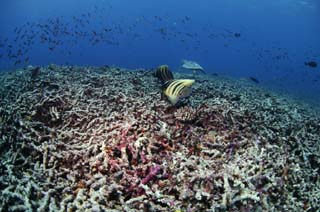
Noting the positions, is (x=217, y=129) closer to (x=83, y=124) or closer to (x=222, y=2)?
(x=83, y=124)

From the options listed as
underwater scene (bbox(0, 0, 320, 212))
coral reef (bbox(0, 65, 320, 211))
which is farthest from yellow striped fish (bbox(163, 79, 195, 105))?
coral reef (bbox(0, 65, 320, 211))

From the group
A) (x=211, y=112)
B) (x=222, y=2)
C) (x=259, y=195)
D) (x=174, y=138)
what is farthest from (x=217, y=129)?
(x=222, y=2)

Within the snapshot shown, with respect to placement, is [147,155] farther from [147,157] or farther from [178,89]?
[178,89]

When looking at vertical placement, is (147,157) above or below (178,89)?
below

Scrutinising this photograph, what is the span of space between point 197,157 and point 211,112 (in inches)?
66.2

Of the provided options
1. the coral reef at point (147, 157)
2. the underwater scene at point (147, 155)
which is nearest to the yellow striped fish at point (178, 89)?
the underwater scene at point (147, 155)

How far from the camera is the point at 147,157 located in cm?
368

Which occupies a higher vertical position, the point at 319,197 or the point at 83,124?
the point at 83,124

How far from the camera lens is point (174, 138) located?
170 inches

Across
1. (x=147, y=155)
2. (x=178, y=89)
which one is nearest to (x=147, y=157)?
(x=147, y=155)

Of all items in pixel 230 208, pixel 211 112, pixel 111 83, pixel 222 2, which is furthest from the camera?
pixel 222 2

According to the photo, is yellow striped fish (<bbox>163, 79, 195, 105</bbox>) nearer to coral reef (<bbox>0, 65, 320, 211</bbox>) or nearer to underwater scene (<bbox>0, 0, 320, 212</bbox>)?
underwater scene (<bbox>0, 0, 320, 212</bbox>)

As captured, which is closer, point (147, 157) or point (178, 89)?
point (147, 157)

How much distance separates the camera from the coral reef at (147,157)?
3061mm
